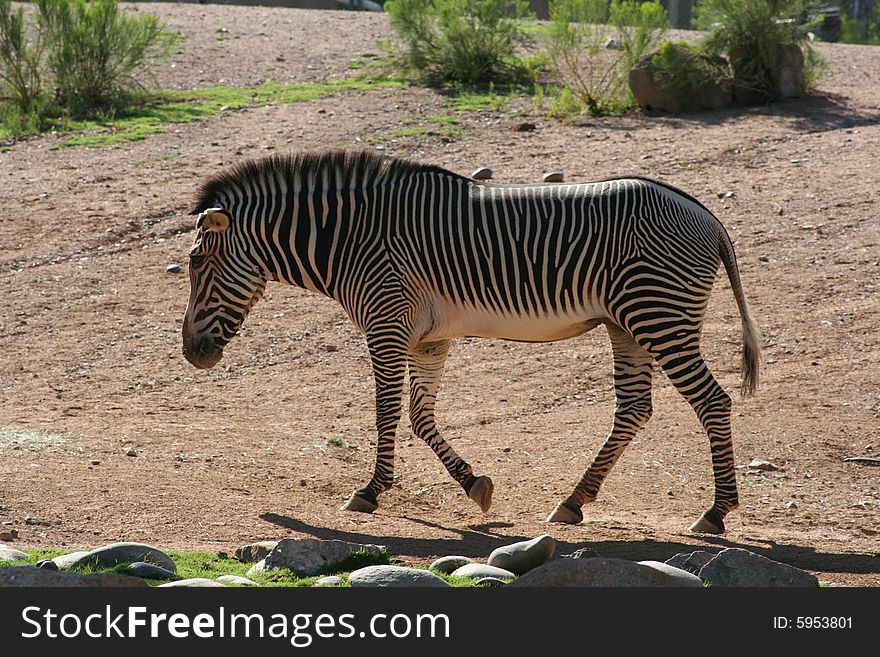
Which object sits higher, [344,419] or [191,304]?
[191,304]

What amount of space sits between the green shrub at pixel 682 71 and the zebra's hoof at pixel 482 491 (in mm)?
11350

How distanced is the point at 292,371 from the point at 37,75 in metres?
10.2

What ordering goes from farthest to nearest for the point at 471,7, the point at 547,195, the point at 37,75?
the point at 471,7, the point at 37,75, the point at 547,195

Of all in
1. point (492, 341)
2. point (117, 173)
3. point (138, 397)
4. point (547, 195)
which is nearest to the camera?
point (547, 195)

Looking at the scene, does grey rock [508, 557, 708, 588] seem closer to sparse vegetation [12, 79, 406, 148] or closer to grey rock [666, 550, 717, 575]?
grey rock [666, 550, 717, 575]

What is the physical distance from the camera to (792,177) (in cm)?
1519

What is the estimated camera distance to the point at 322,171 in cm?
845

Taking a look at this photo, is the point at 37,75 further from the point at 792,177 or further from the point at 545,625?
the point at 545,625

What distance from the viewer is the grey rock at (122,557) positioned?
6.02m

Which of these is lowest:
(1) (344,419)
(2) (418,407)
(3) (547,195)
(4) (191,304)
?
(1) (344,419)

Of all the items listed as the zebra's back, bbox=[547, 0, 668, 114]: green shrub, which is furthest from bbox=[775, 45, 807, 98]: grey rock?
the zebra's back

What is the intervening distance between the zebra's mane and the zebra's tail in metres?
2.20

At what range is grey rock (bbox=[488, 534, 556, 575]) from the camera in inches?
245

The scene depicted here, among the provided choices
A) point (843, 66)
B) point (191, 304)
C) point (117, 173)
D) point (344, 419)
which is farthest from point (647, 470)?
point (843, 66)
